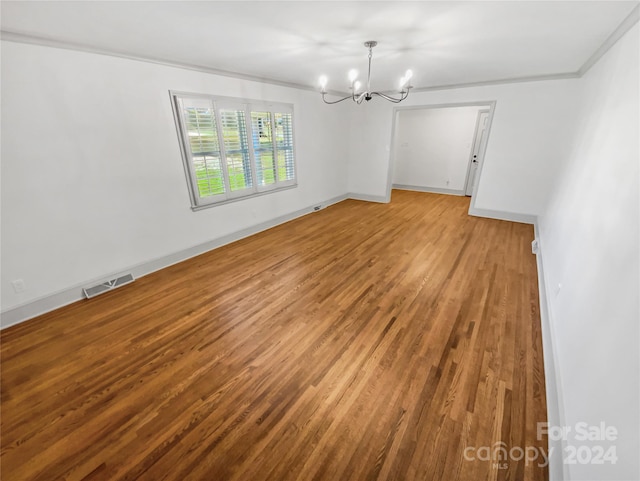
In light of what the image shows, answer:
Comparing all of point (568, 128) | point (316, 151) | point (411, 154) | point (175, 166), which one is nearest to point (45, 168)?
point (175, 166)

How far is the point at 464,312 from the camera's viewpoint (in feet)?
8.29

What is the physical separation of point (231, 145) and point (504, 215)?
5.07 metres

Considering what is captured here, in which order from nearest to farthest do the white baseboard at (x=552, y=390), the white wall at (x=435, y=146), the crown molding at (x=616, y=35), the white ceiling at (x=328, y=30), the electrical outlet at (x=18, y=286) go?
the white baseboard at (x=552, y=390) < the white ceiling at (x=328, y=30) < the crown molding at (x=616, y=35) < the electrical outlet at (x=18, y=286) < the white wall at (x=435, y=146)

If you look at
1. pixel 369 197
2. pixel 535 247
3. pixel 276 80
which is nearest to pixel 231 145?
pixel 276 80

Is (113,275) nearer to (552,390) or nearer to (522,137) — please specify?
(552,390)

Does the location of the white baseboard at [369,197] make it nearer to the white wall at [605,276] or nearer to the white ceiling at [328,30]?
the white ceiling at [328,30]

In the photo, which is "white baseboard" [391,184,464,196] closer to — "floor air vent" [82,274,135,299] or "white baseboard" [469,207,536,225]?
"white baseboard" [469,207,536,225]

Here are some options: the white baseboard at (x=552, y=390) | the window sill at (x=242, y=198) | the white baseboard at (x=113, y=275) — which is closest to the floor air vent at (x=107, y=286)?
the white baseboard at (x=113, y=275)

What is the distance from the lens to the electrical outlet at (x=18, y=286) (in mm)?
2400

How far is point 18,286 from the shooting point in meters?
2.42

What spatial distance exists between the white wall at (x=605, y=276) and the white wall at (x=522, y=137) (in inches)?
65.7

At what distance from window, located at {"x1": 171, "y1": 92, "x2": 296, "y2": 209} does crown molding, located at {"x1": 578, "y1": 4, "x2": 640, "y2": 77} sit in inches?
156

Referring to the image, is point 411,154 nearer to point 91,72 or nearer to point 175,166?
point 175,166

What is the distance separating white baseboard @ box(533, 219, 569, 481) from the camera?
1.30m
